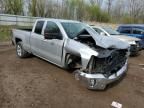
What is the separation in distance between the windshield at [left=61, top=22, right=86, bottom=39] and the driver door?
260 millimetres

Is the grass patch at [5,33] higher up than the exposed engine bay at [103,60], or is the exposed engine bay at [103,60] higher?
the exposed engine bay at [103,60]

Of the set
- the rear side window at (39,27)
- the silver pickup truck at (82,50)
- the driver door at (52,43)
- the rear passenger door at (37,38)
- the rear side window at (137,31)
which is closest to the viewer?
the silver pickup truck at (82,50)

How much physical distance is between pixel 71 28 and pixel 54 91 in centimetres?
240

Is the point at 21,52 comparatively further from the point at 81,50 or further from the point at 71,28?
the point at 81,50

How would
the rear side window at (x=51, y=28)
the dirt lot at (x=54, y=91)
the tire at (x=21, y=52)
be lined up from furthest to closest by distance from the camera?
1. the tire at (x=21, y=52)
2. the rear side window at (x=51, y=28)
3. the dirt lot at (x=54, y=91)

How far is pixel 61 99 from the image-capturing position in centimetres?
516

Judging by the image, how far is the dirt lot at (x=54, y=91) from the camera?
16.3 ft

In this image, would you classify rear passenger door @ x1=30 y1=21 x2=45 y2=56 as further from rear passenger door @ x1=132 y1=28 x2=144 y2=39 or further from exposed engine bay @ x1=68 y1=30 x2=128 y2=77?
rear passenger door @ x1=132 y1=28 x2=144 y2=39

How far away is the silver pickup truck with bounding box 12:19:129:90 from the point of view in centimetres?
541

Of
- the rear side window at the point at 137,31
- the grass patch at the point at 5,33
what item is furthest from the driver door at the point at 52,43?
the grass patch at the point at 5,33

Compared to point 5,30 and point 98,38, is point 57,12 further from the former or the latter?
point 98,38

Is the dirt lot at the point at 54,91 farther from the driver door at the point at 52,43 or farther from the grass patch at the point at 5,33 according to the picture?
the grass patch at the point at 5,33

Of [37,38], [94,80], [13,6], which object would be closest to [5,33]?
[13,6]

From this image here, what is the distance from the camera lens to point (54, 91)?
18.4ft
